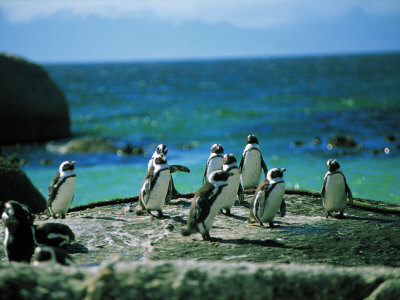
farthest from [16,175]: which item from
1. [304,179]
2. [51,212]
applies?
[304,179]

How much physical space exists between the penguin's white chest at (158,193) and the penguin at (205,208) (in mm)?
1064

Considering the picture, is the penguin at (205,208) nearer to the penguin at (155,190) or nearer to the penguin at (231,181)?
the penguin at (231,181)

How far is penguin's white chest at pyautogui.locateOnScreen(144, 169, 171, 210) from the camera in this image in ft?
21.2

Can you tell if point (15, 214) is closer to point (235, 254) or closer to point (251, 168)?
point (235, 254)

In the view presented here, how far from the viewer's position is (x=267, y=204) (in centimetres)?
596

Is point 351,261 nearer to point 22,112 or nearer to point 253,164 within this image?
point 253,164

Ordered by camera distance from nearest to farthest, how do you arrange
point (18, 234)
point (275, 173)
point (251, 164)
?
point (18, 234), point (275, 173), point (251, 164)

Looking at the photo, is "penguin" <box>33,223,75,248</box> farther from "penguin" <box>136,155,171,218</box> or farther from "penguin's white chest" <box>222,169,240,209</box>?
"penguin's white chest" <box>222,169,240,209</box>

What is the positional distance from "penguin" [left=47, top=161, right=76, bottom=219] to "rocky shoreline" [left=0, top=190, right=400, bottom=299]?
0.21m

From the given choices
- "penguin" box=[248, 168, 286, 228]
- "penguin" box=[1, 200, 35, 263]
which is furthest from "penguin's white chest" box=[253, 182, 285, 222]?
"penguin" box=[1, 200, 35, 263]

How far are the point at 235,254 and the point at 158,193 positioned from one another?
1.73 meters

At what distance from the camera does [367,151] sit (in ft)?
53.1

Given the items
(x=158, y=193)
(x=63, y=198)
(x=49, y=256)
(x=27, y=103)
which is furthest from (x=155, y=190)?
(x=27, y=103)

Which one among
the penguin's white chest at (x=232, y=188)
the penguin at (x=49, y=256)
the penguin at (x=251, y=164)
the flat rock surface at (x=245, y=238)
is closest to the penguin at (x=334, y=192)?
the flat rock surface at (x=245, y=238)
